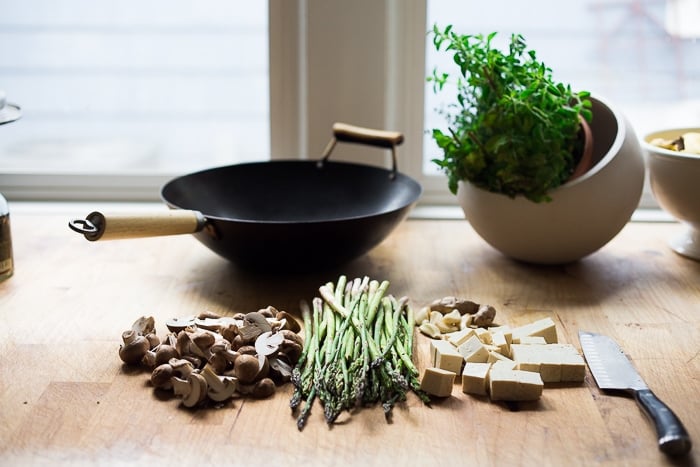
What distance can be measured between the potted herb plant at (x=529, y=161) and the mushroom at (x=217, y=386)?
22.7 inches

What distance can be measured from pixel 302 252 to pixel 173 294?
24 cm

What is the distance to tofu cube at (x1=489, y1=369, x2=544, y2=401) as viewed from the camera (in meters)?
1.11

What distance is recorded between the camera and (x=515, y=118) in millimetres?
1425

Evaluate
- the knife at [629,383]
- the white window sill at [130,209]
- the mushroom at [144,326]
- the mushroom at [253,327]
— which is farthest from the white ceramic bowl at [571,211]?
the mushroom at [144,326]

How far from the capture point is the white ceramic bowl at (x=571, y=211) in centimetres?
147

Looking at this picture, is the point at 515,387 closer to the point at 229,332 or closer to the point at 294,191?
the point at 229,332

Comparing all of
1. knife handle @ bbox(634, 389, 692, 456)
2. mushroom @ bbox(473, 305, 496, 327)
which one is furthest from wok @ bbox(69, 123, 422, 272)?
knife handle @ bbox(634, 389, 692, 456)

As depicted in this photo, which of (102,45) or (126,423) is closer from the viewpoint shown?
(126,423)

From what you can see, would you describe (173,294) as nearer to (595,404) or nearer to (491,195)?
(491,195)

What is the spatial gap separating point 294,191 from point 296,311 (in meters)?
0.39

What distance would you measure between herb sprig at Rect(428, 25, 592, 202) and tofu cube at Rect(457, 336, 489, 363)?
0.35 m

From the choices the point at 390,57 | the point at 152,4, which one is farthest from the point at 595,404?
the point at 152,4

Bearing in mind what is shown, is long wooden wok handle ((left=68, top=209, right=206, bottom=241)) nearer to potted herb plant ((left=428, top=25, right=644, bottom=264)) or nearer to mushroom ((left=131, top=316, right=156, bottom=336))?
mushroom ((left=131, top=316, right=156, bottom=336))

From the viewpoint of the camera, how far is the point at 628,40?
1.91 metres
